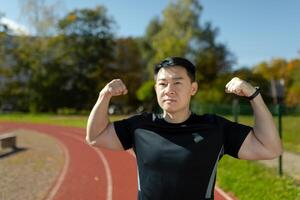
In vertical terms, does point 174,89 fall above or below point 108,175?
above

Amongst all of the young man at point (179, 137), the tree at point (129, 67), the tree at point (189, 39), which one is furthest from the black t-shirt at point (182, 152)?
the tree at point (129, 67)

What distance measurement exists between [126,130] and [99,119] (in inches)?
7.5

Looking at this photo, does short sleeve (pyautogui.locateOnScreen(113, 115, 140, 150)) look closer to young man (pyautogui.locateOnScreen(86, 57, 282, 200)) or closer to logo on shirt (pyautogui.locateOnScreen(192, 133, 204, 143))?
young man (pyautogui.locateOnScreen(86, 57, 282, 200))

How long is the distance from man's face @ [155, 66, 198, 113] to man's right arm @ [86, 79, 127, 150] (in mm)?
267

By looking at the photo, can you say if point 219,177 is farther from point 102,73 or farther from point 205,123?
point 102,73

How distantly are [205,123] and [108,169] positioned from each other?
33.8 feet

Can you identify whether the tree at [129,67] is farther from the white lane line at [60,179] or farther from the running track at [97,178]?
the white lane line at [60,179]

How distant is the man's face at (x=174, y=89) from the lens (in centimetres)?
299

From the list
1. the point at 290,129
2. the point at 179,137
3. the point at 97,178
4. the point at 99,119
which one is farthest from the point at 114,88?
the point at 290,129

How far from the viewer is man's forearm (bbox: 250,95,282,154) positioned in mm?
2967

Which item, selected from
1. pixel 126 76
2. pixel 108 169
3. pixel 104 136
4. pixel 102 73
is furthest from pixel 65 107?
pixel 104 136

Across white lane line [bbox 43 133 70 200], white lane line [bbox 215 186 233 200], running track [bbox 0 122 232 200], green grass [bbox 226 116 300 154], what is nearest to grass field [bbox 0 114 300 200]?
white lane line [bbox 215 186 233 200]

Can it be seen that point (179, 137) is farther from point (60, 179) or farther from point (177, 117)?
point (60, 179)

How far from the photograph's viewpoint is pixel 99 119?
3104mm
